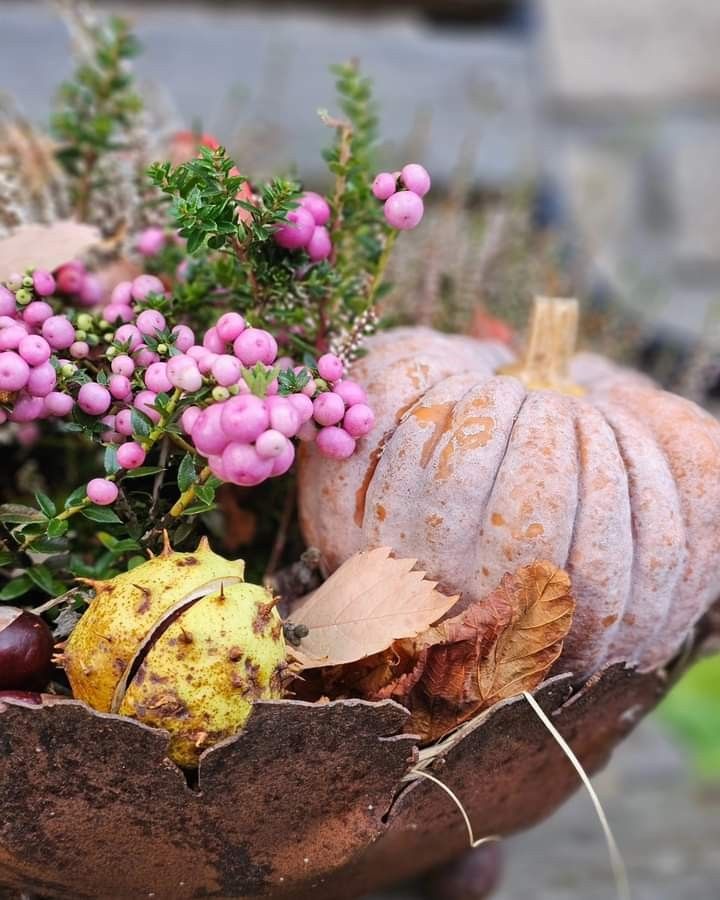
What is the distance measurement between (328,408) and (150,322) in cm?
13

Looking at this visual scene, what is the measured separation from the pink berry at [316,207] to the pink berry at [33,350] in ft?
0.63

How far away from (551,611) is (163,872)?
0.27 m

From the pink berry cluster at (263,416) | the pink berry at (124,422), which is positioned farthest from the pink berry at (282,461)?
the pink berry at (124,422)

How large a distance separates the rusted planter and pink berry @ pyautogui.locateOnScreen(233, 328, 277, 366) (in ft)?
0.66

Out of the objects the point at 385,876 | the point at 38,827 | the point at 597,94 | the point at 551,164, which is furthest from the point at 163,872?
the point at 597,94

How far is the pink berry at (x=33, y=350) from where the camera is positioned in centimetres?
59

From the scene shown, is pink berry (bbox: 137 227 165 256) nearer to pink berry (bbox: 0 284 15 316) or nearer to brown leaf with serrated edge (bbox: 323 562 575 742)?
pink berry (bbox: 0 284 15 316)

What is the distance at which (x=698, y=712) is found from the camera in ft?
6.04

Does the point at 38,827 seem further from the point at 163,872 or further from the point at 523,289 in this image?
the point at 523,289

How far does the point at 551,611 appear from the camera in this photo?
23.5 inches

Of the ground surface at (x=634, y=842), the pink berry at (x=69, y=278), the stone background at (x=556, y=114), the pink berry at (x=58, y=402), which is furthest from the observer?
the stone background at (x=556, y=114)

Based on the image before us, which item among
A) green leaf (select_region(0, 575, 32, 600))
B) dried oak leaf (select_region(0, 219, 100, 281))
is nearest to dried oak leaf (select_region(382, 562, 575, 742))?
green leaf (select_region(0, 575, 32, 600))

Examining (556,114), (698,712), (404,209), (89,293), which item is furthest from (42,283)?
(556,114)

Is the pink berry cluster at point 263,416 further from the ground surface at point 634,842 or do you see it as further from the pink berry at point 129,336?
the ground surface at point 634,842
